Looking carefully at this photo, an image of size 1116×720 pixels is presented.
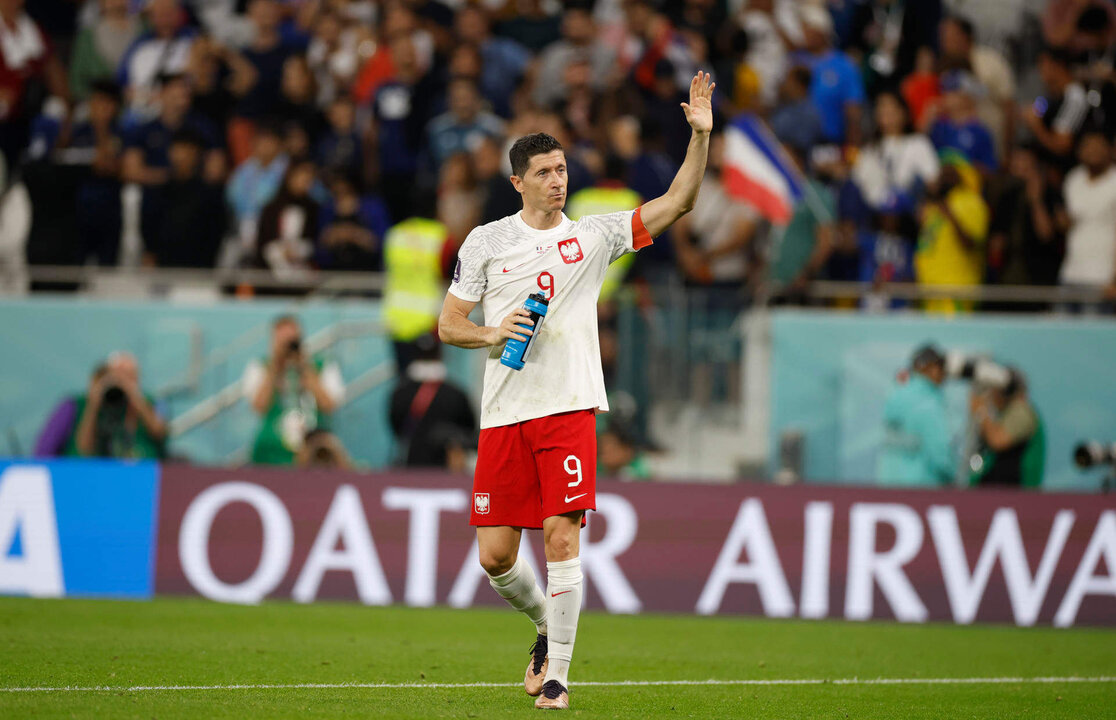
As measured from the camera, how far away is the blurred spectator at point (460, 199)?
15.6 m

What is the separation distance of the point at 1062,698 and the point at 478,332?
13.1ft

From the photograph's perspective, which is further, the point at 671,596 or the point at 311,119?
the point at 311,119

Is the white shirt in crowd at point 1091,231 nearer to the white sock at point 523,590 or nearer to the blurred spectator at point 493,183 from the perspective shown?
the blurred spectator at point 493,183

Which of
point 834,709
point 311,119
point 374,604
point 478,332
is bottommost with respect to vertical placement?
point 374,604

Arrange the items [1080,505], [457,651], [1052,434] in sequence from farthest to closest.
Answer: [1052,434] < [1080,505] < [457,651]

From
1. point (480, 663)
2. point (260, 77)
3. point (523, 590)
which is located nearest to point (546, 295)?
point (523, 590)

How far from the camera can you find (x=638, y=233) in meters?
7.89

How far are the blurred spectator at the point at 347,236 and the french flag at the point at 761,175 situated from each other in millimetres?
3713

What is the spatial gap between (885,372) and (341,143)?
6393mm

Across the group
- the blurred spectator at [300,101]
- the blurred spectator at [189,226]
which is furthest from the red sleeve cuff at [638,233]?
the blurred spectator at [300,101]

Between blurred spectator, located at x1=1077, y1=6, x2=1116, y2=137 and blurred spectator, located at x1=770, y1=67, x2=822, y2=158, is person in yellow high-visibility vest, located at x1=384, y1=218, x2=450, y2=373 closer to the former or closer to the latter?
blurred spectator, located at x1=770, y1=67, x2=822, y2=158

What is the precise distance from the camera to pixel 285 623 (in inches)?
456

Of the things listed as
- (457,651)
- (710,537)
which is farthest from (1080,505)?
(457,651)

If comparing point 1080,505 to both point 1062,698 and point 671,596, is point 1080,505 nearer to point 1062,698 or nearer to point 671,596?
point 671,596
